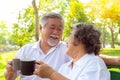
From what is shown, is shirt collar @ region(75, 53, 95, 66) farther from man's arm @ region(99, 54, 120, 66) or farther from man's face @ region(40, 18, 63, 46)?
man's face @ region(40, 18, 63, 46)

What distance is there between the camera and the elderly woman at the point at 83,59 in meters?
1.66

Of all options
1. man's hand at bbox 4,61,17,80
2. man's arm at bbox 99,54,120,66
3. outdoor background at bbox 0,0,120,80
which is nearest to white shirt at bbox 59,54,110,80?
man's arm at bbox 99,54,120,66

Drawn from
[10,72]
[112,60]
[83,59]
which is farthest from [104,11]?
[83,59]

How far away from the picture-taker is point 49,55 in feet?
7.84

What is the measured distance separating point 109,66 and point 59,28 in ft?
1.73

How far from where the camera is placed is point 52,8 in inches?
686

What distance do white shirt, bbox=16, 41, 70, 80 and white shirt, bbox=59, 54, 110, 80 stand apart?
0.54 meters

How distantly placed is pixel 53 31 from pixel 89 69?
2.69ft

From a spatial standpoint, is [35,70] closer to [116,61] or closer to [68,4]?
[116,61]

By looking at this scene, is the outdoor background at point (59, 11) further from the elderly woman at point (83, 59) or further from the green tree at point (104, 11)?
the elderly woman at point (83, 59)

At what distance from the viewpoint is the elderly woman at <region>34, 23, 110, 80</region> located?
5.46 feet

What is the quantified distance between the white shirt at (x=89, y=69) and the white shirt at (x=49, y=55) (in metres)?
0.54

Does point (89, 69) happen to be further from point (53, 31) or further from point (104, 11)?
point (104, 11)

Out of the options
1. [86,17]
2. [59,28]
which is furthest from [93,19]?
[59,28]
